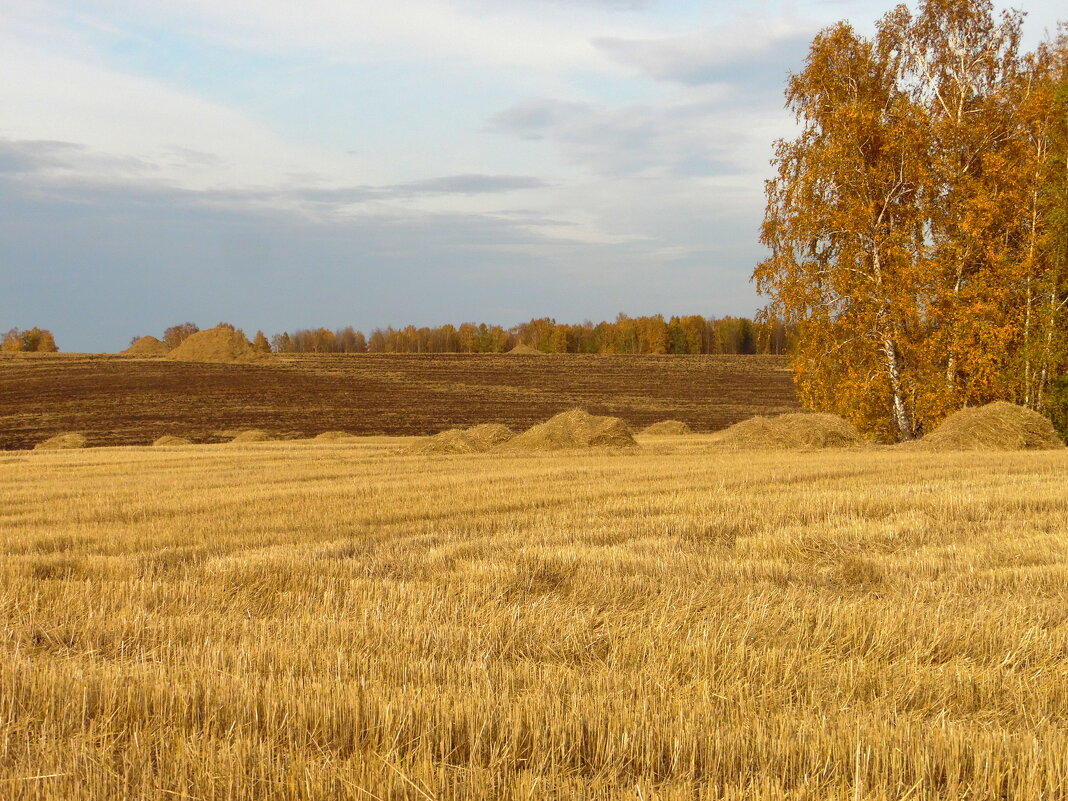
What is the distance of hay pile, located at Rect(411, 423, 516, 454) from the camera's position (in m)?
26.3

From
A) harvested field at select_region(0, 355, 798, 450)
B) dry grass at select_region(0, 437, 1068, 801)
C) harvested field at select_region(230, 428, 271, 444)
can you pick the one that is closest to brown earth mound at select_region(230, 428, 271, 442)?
harvested field at select_region(230, 428, 271, 444)

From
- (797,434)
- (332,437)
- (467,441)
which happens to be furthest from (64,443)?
(797,434)

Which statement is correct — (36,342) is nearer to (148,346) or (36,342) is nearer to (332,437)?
(148,346)

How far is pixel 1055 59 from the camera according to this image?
98.2ft

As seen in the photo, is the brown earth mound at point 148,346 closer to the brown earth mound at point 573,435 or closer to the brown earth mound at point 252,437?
the brown earth mound at point 252,437

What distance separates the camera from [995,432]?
2384cm

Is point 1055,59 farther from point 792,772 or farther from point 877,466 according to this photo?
point 792,772

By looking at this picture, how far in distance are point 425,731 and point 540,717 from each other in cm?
52

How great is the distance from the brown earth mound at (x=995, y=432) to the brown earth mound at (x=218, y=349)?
69784 mm

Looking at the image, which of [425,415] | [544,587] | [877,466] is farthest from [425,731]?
[425,415]

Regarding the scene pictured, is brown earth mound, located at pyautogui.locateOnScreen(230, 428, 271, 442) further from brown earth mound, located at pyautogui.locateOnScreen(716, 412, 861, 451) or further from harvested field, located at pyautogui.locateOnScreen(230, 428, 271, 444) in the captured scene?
brown earth mound, located at pyautogui.locateOnScreen(716, 412, 861, 451)

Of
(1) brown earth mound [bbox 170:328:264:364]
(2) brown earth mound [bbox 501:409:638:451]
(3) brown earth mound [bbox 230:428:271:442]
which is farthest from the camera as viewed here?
(1) brown earth mound [bbox 170:328:264:364]

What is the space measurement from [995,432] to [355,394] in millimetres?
46302

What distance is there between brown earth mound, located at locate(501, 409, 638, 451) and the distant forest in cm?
10667
